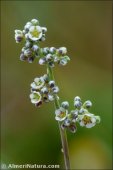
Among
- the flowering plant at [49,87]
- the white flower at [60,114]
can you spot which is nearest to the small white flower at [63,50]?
the flowering plant at [49,87]

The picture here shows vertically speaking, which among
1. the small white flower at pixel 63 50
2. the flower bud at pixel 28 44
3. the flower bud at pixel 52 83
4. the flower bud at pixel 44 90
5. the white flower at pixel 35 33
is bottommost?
the flower bud at pixel 44 90

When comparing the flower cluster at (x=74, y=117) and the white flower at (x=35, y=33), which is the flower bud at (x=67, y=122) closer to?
the flower cluster at (x=74, y=117)

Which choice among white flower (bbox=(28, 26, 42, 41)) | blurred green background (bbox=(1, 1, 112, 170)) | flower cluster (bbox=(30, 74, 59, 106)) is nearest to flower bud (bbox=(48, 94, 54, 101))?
flower cluster (bbox=(30, 74, 59, 106))

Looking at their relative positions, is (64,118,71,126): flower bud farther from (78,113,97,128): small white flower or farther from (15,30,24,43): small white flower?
(15,30,24,43): small white flower

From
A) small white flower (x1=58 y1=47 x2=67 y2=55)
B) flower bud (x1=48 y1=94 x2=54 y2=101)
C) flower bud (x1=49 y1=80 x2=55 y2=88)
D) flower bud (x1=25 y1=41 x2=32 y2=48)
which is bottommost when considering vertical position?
flower bud (x1=48 y1=94 x2=54 y2=101)

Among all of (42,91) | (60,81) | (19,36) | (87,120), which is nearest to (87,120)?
(87,120)

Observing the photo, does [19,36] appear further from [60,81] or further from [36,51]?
[60,81]

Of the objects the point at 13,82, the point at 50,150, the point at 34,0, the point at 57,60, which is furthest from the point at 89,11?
the point at 57,60
